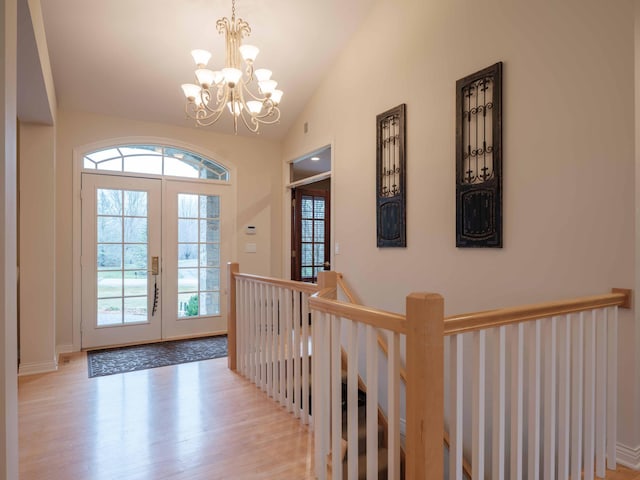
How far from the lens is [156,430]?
2.53 metres

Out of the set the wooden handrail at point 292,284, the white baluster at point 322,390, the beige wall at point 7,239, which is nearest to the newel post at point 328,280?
the wooden handrail at point 292,284

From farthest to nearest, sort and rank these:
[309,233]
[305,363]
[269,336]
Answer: [309,233] < [269,336] < [305,363]

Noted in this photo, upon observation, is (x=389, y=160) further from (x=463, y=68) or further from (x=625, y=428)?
(x=625, y=428)

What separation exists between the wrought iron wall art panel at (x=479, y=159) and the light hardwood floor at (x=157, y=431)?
1577 mm

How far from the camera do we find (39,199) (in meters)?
3.59

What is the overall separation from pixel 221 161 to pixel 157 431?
3.61 meters

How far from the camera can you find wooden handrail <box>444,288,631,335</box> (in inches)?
51.8

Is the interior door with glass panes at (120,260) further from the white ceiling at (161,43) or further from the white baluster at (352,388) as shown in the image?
the white baluster at (352,388)

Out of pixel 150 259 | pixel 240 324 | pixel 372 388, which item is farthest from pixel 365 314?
pixel 150 259

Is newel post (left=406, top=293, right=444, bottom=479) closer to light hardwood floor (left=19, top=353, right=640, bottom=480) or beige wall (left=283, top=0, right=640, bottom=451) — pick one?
light hardwood floor (left=19, top=353, right=640, bottom=480)

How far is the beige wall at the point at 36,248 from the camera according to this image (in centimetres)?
355

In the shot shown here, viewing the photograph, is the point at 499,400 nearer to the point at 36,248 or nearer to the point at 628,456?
the point at 628,456

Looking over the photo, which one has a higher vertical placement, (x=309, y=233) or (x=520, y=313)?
(x=309, y=233)

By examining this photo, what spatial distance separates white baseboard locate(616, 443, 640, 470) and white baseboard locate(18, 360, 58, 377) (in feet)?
14.8
